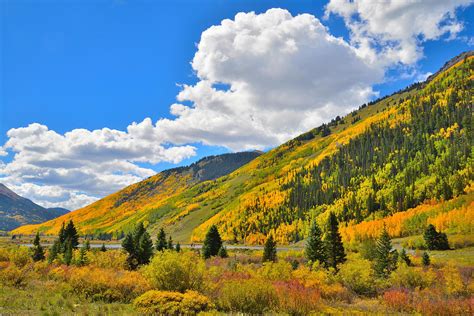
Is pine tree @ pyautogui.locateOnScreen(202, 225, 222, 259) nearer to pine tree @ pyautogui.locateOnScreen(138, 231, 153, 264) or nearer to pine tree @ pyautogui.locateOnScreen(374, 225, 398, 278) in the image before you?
pine tree @ pyautogui.locateOnScreen(138, 231, 153, 264)

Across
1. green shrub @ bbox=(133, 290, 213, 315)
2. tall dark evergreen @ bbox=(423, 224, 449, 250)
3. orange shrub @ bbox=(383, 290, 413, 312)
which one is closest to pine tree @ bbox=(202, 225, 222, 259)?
orange shrub @ bbox=(383, 290, 413, 312)

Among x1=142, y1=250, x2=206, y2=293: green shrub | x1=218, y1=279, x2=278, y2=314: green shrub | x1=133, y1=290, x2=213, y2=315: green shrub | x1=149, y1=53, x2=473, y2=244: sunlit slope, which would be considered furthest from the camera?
x1=149, y1=53, x2=473, y2=244: sunlit slope

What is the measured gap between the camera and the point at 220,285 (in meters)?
20.3

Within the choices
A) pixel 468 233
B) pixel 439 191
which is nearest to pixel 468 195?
pixel 439 191

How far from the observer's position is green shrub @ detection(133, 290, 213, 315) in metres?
14.6

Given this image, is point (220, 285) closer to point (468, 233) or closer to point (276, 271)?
point (276, 271)

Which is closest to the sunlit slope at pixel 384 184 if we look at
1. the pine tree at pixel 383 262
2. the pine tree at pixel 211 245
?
the pine tree at pixel 211 245

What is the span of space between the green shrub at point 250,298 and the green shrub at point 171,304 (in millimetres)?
1450

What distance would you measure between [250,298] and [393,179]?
153 meters

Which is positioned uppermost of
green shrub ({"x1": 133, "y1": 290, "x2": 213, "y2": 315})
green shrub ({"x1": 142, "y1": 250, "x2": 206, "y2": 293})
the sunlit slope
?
the sunlit slope

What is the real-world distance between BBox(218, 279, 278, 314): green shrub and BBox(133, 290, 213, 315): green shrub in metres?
1.45

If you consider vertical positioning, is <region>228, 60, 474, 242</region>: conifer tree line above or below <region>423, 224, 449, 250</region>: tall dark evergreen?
above

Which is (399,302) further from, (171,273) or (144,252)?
(144,252)

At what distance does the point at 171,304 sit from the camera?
14.9m
